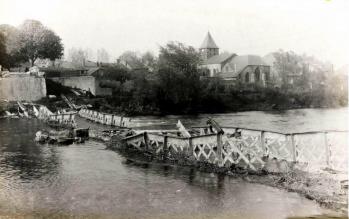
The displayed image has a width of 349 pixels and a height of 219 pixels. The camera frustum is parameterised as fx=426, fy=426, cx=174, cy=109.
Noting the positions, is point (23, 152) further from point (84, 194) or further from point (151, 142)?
point (84, 194)

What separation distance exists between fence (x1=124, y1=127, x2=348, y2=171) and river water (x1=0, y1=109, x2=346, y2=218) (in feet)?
2.43

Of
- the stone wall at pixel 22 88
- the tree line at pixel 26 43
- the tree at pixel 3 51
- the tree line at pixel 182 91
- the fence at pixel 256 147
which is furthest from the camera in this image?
the tree line at pixel 182 91

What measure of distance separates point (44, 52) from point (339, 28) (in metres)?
10.2

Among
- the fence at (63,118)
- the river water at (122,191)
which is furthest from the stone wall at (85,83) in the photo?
the river water at (122,191)

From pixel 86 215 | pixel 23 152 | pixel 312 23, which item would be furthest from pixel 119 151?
pixel 312 23

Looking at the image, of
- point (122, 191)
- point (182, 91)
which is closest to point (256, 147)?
point (122, 191)

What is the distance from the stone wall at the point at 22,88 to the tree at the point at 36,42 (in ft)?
2.57

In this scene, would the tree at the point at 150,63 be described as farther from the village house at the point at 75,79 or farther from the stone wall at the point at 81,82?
the stone wall at the point at 81,82

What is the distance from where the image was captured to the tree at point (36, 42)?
10.7 meters

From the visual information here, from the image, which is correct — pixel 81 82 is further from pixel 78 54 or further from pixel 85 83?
pixel 78 54

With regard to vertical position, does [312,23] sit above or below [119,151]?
above

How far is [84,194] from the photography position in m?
8.62

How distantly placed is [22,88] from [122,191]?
7.83m

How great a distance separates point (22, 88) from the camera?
48.9 ft
